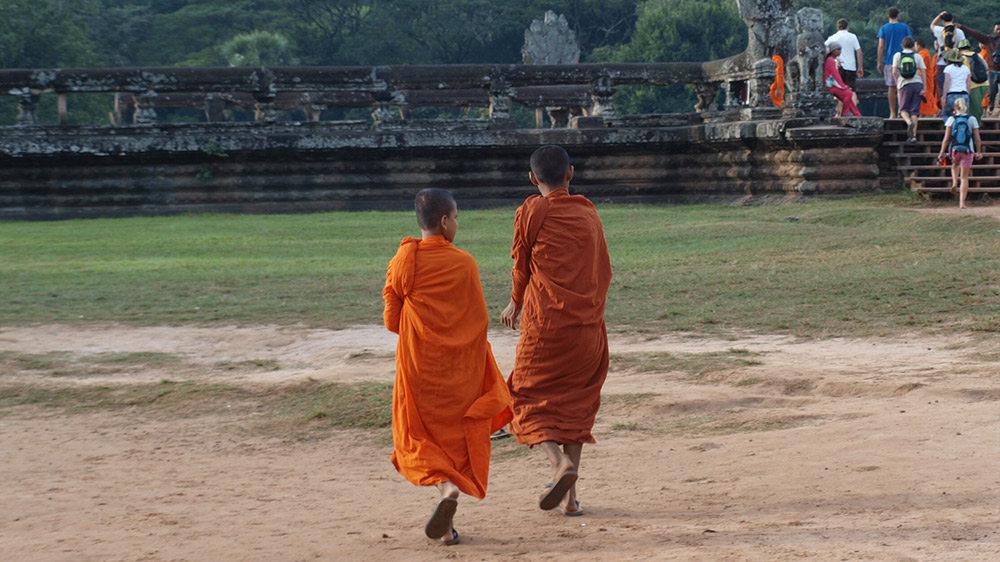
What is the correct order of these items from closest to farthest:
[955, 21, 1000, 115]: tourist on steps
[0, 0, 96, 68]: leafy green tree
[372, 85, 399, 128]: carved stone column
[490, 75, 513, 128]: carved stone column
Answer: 1. [372, 85, 399, 128]: carved stone column
2. [490, 75, 513, 128]: carved stone column
3. [955, 21, 1000, 115]: tourist on steps
4. [0, 0, 96, 68]: leafy green tree

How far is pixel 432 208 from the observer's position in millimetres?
4016

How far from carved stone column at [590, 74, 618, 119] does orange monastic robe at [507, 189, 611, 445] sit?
11466 millimetres

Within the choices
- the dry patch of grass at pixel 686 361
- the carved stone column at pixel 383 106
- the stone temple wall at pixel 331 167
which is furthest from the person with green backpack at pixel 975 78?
the dry patch of grass at pixel 686 361

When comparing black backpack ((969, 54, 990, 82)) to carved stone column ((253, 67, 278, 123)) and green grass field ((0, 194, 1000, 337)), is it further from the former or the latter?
carved stone column ((253, 67, 278, 123))

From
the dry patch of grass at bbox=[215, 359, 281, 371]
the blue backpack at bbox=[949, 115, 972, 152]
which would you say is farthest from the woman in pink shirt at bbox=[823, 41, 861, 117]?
the dry patch of grass at bbox=[215, 359, 281, 371]

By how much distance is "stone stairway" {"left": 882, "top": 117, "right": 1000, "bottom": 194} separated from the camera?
1326 cm

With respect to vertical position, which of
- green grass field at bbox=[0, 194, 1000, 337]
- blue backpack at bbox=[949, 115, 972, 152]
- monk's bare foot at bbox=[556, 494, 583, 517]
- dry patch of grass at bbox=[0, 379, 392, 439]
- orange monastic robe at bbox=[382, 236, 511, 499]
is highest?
blue backpack at bbox=[949, 115, 972, 152]

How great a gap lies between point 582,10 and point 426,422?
5041cm

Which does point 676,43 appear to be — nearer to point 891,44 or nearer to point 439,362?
point 891,44

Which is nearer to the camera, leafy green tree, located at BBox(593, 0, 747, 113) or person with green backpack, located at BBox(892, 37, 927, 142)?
person with green backpack, located at BBox(892, 37, 927, 142)

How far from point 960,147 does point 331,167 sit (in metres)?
8.39

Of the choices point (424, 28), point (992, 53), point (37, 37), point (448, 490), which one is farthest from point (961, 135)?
point (424, 28)

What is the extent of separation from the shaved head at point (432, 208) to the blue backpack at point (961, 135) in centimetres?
1016

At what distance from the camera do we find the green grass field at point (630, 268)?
25.7 feet
